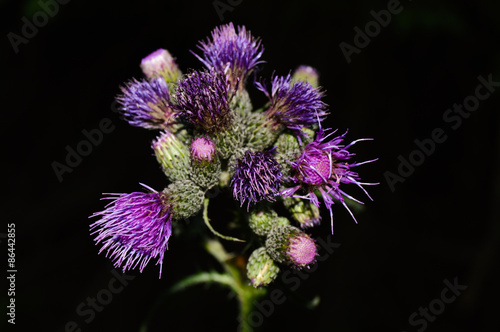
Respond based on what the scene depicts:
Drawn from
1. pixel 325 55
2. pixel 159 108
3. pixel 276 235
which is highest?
pixel 159 108

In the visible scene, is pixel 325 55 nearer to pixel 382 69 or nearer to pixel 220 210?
pixel 382 69

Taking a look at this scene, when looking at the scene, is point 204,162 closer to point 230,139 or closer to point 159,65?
point 230,139

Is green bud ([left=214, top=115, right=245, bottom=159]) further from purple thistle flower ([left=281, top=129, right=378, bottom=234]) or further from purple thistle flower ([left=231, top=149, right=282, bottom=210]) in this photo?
purple thistle flower ([left=281, top=129, right=378, bottom=234])

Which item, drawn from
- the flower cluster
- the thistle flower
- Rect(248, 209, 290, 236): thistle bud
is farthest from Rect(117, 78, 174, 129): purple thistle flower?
Rect(248, 209, 290, 236): thistle bud

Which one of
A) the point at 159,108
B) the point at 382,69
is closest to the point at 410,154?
the point at 382,69

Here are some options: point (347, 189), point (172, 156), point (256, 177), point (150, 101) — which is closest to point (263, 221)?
point (256, 177)

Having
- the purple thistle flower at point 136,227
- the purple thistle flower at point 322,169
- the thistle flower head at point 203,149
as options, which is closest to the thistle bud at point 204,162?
the thistle flower head at point 203,149
